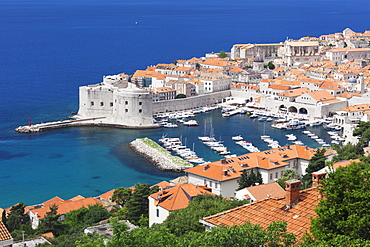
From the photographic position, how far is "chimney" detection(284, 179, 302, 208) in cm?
1144

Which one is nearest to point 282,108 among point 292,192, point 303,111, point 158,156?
point 303,111

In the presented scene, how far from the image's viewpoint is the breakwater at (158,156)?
32.3 metres

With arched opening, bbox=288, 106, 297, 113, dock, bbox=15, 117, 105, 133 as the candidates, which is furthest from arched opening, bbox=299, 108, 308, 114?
dock, bbox=15, 117, 105, 133

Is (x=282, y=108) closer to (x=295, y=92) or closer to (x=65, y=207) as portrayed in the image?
(x=295, y=92)

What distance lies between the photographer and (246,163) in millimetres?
25406

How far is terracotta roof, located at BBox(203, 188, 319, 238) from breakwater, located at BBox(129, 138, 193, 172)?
787 inches

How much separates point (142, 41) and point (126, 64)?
3126 centimetres

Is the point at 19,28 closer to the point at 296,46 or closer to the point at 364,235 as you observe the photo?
the point at 296,46

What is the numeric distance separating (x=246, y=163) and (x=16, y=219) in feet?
30.3

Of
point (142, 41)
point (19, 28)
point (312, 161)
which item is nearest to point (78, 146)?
point (312, 161)

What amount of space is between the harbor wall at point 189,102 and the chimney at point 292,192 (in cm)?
3649

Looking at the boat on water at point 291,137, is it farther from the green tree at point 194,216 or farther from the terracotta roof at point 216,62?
the green tree at point 194,216

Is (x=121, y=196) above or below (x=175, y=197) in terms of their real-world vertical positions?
below

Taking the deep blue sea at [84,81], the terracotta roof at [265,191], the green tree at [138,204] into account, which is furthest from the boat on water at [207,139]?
the terracotta roof at [265,191]
